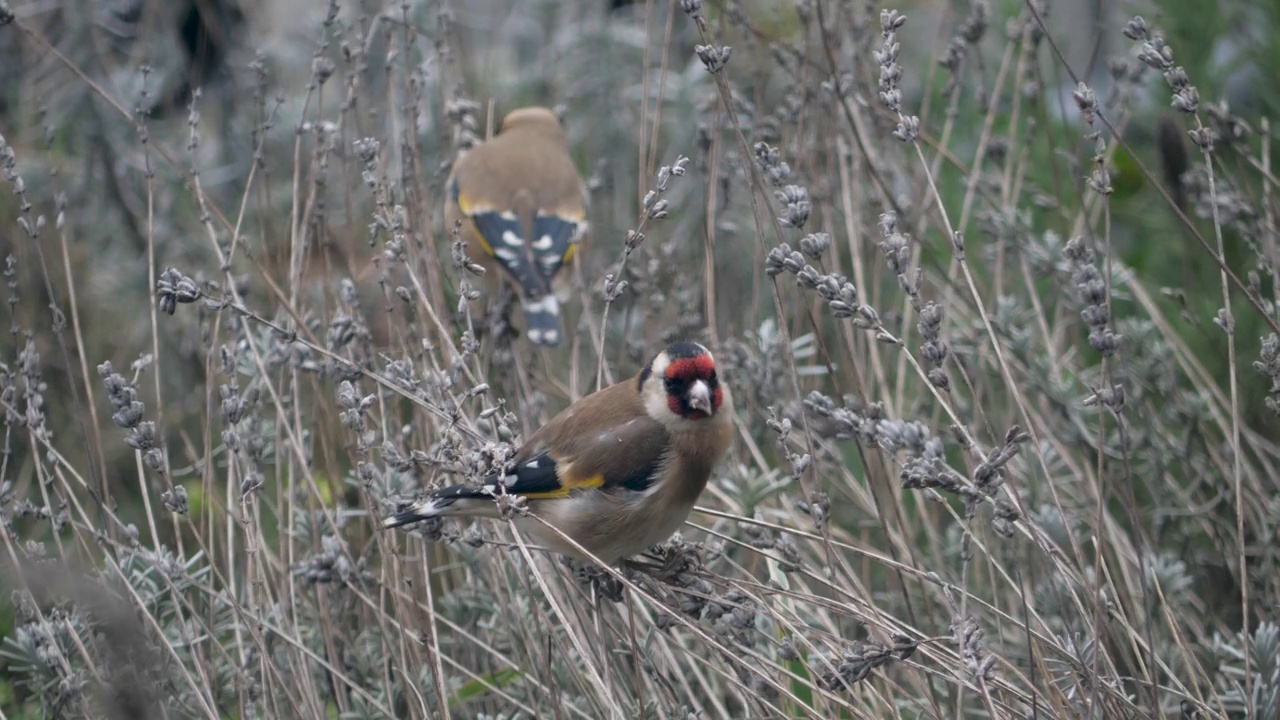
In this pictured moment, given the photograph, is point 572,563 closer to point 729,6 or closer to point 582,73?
point 729,6

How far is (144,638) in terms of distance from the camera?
2531 mm

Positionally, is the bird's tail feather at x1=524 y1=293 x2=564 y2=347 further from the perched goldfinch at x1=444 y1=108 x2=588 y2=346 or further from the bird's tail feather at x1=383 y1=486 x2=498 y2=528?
the bird's tail feather at x1=383 y1=486 x2=498 y2=528

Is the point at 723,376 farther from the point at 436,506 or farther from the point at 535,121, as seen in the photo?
the point at 535,121

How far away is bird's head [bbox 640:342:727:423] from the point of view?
10.1 feet

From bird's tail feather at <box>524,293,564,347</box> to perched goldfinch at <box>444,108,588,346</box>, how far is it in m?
0.10

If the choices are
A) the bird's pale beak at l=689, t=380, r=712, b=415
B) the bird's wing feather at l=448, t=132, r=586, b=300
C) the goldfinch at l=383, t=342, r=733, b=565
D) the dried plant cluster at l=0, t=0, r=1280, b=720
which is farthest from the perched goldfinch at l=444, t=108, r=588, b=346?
the bird's pale beak at l=689, t=380, r=712, b=415

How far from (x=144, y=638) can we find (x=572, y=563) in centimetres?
101

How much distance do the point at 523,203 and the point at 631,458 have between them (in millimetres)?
2238

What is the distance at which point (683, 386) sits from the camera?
3.09m

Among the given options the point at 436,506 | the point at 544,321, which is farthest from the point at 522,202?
the point at 436,506

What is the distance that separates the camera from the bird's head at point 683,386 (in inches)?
121

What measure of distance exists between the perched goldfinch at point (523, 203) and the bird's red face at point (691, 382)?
152cm

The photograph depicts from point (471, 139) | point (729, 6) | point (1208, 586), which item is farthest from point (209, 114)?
point (1208, 586)

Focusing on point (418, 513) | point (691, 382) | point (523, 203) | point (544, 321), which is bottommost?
point (544, 321)
